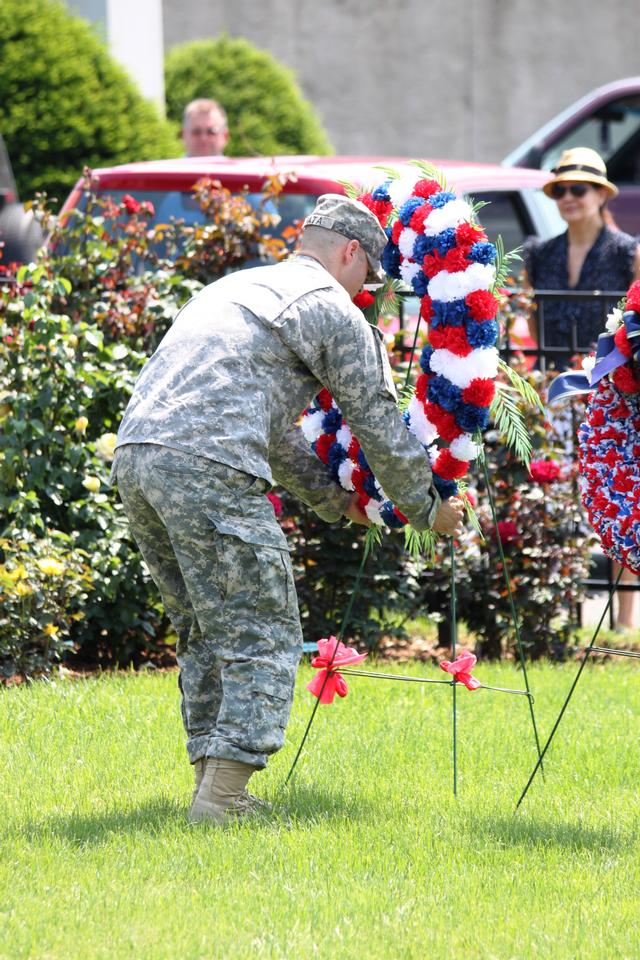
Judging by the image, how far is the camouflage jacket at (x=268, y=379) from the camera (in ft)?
12.9

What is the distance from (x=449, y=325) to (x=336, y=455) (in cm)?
60

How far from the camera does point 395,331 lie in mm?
6938

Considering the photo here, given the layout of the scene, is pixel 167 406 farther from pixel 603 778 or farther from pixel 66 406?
pixel 66 406

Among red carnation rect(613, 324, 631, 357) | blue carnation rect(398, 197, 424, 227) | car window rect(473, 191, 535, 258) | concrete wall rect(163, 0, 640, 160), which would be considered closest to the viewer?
red carnation rect(613, 324, 631, 357)

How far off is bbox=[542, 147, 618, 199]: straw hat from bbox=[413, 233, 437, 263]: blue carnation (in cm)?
343

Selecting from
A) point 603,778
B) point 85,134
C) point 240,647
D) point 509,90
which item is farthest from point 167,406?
point 509,90

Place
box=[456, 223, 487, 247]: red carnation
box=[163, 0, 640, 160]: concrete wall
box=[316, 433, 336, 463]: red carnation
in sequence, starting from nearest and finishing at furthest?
1. box=[456, 223, 487, 247]: red carnation
2. box=[316, 433, 336, 463]: red carnation
3. box=[163, 0, 640, 160]: concrete wall

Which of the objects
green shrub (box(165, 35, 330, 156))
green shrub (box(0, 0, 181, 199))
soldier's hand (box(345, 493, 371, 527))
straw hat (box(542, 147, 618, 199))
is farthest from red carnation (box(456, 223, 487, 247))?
green shrub (box(165, 35, 330, 156))

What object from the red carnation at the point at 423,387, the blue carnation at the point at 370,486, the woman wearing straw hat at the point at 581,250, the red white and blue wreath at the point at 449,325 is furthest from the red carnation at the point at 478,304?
the woman wearing straw hat at the point at 581,250

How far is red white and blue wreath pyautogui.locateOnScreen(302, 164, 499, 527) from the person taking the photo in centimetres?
414

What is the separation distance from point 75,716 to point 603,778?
188 cm

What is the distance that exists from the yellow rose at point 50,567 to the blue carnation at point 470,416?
2191mm

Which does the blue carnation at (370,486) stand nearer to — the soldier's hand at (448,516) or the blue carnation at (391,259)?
the soldier's hand at (448,516)

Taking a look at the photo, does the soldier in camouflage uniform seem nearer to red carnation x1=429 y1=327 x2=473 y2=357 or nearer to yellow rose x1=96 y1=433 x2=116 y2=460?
red carnation x1=429 y1=327 x2=473 y2=357
